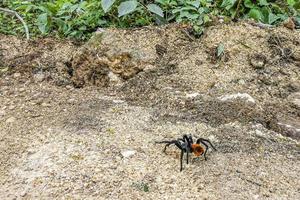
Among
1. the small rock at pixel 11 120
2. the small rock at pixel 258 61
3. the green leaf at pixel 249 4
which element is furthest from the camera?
the green leaf at pixel 249 4

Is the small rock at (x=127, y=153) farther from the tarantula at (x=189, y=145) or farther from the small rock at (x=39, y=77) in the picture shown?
the small rock at (x=39, y=77)

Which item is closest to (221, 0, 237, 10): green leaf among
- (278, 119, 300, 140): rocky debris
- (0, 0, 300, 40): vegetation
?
(0, 0, 300, 40): vegetation

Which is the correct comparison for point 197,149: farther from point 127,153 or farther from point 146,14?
point 146,14

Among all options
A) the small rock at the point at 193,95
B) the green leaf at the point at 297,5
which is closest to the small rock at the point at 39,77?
the small rock at the point at 193,95

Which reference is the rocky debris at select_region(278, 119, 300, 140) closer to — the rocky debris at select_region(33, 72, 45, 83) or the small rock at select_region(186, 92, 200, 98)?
the small rock at select_region(186, 92, 200, 98)

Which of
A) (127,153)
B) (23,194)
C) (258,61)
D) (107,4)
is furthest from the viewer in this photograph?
(107,4)

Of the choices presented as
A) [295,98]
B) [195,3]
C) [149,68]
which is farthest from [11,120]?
[295,98]
